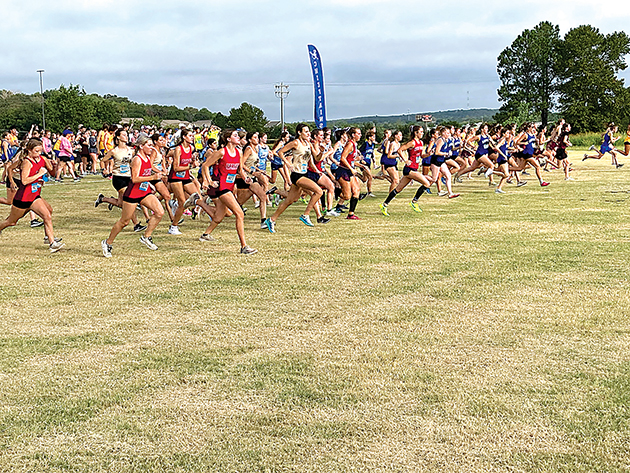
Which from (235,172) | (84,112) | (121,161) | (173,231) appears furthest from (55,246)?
(84,112)

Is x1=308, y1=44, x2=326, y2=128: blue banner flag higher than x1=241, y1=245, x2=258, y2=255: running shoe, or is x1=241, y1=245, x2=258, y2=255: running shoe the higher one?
x1=308, y1=44, x2=326, y2=128: blue banner flag

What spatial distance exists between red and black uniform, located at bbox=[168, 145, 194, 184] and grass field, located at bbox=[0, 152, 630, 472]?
84.8 inches

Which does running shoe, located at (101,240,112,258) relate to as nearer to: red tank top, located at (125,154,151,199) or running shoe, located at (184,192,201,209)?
red tank top, located at (125,154,151,199)

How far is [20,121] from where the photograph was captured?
376ft

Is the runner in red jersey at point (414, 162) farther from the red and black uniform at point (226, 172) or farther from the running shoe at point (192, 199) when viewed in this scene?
the red and black uniform at point (226, 172)

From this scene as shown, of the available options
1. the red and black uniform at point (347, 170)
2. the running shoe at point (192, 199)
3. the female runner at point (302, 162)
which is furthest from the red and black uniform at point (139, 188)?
the red and black uniform at point (347, 170)

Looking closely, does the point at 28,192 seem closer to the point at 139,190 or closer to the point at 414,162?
the point at 139,190

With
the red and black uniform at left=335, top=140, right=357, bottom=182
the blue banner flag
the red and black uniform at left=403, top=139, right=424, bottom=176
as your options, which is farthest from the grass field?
the blue banner flag

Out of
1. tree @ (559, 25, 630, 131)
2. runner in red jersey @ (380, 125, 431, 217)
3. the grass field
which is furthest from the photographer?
tree @ (559, 25, 630, 131)

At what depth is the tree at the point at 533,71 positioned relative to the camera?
250 feet

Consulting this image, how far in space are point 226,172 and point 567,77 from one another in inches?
2906

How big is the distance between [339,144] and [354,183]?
1114 mm

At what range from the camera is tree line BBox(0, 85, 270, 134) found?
96.3 m

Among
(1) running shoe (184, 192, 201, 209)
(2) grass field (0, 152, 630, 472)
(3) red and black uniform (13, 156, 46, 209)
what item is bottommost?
(2) grass field (0, 152, 630, 472)
